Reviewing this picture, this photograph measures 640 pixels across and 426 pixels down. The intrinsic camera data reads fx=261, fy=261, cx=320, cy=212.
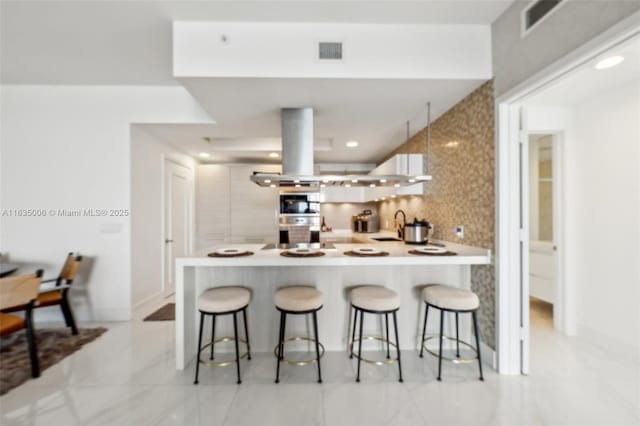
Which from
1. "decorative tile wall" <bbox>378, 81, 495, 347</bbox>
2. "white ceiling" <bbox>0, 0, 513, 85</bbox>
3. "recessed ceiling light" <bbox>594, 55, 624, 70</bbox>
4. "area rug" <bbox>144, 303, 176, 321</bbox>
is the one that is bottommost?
"area rug" <bbox>144, 303, 176, 321</bbox>

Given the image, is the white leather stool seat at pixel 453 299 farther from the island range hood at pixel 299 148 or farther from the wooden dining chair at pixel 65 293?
the wooden dining chair at pixel 65 293

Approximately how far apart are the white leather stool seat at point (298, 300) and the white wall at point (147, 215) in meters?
2.30

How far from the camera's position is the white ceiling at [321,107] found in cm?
220

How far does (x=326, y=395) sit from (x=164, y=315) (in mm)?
2531

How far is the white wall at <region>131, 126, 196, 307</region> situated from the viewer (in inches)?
127

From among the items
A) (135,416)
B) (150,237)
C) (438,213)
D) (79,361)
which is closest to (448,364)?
(438,213)

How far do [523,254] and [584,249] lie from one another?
52.1 inches

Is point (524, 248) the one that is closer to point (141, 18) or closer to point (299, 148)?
point (299, 148)

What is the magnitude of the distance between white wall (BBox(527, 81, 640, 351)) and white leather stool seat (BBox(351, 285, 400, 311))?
→ 2.16m

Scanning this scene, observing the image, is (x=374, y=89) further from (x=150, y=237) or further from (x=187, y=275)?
(x=150, y=237)

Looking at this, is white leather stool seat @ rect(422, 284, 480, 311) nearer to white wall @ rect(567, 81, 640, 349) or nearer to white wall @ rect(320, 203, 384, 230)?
white wall @ rect(567, 81, 640, 349)

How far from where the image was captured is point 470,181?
243 cm

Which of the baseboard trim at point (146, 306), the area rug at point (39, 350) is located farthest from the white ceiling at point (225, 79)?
the area rug at point (39, 350)

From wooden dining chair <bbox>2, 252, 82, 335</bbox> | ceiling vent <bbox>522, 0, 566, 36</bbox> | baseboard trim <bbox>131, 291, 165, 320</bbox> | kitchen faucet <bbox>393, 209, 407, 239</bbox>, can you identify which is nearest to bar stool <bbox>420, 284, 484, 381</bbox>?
kitchen faucet <bbox>393, 209, 407, 239</bbox>
